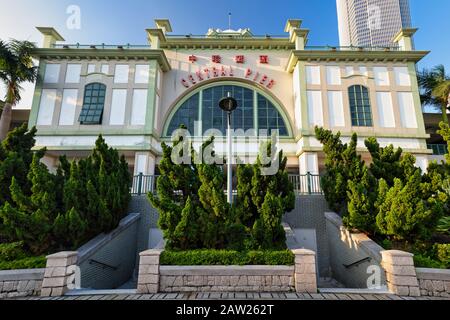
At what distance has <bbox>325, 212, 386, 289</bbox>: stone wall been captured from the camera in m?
6.30

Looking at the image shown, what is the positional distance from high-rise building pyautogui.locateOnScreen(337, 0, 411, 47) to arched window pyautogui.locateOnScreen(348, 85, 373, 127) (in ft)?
44.7

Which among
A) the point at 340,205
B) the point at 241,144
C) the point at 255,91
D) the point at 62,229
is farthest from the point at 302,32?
the point at 62,229

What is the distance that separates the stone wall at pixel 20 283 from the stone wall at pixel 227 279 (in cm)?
276

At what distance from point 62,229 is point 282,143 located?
1130cm

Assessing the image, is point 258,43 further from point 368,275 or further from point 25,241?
point 25,241

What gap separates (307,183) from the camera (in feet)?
33.0

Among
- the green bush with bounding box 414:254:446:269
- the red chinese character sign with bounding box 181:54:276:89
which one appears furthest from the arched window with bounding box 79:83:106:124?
the green bush with bounding box 414:254:446:269

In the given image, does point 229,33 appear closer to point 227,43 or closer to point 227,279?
point 227,43

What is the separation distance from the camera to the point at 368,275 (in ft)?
20.4

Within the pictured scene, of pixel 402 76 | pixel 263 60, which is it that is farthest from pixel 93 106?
pixel 402 76

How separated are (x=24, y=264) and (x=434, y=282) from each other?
30.9 feet

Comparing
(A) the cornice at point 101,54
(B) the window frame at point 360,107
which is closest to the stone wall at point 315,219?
(B) the window frame at point 360,107

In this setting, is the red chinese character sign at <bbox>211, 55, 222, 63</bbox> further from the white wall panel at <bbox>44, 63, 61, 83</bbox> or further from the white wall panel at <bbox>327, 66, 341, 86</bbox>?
the white wall panel at <bbox>44, 63, 61, 83</bbox>

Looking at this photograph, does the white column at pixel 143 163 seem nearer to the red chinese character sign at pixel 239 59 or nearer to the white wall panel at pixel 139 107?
the white wall panel at pixel 139 107
